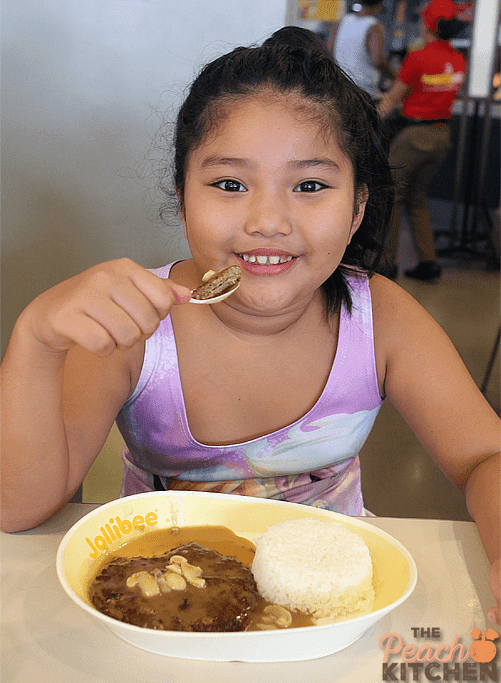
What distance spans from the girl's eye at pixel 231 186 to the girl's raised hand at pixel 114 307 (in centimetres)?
28

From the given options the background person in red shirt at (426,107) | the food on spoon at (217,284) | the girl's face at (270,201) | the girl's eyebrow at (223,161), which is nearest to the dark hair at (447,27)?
the background person in red shirt at (426,107)

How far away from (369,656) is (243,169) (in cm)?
64

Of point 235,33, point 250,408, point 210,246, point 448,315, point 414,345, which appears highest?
point 235,33

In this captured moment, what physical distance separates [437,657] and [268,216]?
0.57 metres

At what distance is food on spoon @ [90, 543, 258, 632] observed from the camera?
594mm

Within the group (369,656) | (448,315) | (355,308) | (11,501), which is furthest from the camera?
(448,315)

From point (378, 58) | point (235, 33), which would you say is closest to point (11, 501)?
point (235, 33)

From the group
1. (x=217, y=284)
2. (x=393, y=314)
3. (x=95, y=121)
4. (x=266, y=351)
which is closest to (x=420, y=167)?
(x=95, y=121)

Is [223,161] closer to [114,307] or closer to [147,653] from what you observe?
[114,307]

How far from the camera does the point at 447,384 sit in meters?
1.04

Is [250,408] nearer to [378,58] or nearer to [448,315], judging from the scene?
[448,315]

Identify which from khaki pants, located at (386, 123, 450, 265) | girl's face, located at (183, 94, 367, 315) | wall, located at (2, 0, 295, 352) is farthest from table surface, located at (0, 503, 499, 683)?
khaki pants, located at (386, 123, 450, 265)

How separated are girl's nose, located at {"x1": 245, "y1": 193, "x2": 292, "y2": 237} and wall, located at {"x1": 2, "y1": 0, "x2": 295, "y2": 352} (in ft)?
2.89

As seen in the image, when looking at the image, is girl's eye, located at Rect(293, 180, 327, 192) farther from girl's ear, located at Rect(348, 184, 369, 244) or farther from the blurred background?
the blurred background
